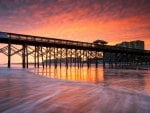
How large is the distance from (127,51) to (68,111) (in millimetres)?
50601

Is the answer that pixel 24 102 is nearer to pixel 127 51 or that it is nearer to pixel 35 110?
pixel 35 110

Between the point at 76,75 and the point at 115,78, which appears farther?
the point at 76,75

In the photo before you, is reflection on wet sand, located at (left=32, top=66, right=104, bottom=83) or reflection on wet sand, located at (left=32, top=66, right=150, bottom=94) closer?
reflection on wet sand, located at (left=32, top=66, right=150, bottom=94)

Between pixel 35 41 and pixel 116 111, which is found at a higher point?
pixel 35 41

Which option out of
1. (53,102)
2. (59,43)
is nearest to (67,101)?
(53,102)

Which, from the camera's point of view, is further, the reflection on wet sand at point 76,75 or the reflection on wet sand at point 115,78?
the reflection on wet sand at point 76,75

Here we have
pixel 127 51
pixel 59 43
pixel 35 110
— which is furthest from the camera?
pixel 127 51

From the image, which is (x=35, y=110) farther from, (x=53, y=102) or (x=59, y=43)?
(x=59, y=43)

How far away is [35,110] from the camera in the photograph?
20.2 feet

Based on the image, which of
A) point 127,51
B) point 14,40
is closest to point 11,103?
point 14,40

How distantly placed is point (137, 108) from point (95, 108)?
124 cm

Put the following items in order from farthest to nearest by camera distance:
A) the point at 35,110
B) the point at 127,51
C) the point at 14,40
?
the point at 127,51 < the point at 14,40 < the point at 35,110

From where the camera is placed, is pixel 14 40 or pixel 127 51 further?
Result: pixel 127 51

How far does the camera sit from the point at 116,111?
6.38 m
